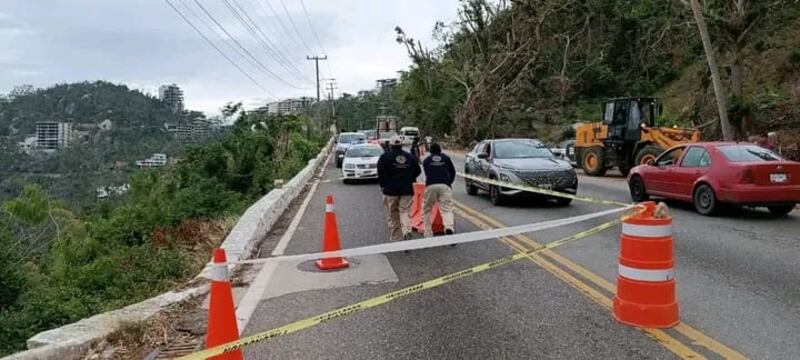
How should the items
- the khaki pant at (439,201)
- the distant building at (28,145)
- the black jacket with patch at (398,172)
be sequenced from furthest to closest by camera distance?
the distant building at (28,145)
the khaki pant at (439,201)
the black jacket with patch at (398,172)

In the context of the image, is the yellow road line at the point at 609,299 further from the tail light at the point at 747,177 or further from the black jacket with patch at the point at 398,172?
the tail light at the point at 747,177

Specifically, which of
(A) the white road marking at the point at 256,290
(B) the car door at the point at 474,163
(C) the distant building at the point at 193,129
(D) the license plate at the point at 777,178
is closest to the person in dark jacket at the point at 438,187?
(A) the white road marking at the point at 256,290

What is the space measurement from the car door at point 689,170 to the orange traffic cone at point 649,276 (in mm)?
7778

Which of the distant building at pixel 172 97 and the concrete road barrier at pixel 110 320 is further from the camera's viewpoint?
the distant building at pixel 172 97

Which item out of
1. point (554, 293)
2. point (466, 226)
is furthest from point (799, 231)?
point (554, 293)

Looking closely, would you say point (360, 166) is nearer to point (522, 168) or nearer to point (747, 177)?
point (522, 168)

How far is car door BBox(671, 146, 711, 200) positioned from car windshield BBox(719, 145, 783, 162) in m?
0.36

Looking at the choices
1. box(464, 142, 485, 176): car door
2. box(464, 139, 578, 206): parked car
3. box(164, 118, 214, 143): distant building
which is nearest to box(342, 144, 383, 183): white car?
box(464, 142, 485, 176): car door

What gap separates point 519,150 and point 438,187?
602cm

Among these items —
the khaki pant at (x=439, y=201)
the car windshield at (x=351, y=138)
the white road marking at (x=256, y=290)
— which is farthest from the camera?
the car windshield at (x=351, y=138)

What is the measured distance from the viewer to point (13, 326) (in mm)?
9273

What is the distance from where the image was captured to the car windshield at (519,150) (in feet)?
50.0

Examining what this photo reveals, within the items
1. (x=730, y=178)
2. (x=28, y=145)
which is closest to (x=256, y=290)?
(x=730, y=178)

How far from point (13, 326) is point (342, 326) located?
611 centimetres
